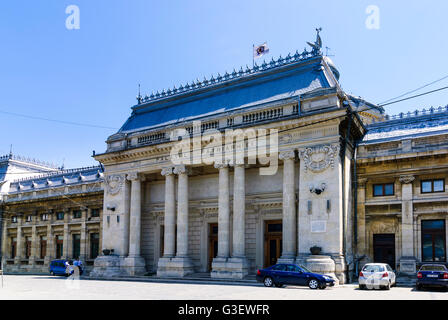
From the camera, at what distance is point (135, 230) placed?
37500mm

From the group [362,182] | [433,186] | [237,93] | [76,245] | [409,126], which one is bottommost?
[76,245]

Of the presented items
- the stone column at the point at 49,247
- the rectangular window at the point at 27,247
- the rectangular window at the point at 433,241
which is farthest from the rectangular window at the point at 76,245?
the rectangular window at the point at 433,241

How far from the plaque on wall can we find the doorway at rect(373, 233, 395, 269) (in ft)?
16.2

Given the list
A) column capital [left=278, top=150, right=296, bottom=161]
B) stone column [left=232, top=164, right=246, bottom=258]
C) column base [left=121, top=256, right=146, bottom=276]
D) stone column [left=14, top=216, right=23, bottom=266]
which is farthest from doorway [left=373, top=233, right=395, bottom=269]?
stone column [left=14, top=216, right=23, bottom=266]

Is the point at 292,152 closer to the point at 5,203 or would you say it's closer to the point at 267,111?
the point at 267,111

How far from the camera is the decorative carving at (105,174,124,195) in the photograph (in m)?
39.0

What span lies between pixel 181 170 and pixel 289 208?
8.99 meters

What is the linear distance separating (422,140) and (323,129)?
21.3 feet

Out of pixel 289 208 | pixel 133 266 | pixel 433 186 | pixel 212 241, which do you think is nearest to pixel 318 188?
pixel 289 208

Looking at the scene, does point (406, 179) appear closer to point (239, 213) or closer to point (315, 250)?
point (315, 250)

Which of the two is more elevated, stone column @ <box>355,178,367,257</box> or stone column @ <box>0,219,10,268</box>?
stone column @ <box>355,178,367,257</box>

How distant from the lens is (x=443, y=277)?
77.5 ft

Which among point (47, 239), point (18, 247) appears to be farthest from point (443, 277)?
point (18, 247)

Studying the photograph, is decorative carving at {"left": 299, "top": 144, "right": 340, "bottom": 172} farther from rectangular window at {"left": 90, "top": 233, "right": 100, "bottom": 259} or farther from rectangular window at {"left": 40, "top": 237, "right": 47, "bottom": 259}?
rectangular window at {"left": 40, "top": 237, "right": 47, "bottom": 259}
